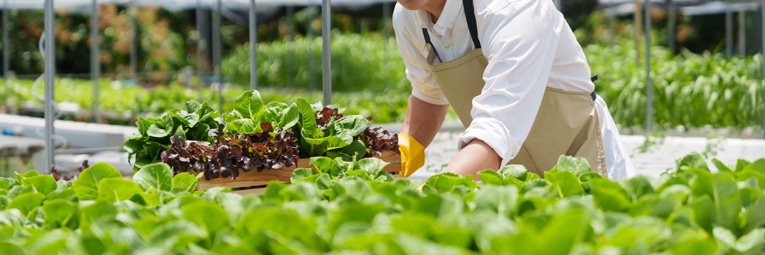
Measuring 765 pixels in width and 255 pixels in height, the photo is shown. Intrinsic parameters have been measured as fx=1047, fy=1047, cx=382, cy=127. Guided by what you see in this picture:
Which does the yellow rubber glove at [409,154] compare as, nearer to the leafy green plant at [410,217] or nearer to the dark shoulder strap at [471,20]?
→ the dark shoulder strap at [471,20]

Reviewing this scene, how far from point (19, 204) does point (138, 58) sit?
75.4ft

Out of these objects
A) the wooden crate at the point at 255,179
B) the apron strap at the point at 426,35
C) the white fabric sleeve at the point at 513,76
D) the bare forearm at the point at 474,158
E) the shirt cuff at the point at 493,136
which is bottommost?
the wooden crate at the point at 255,179

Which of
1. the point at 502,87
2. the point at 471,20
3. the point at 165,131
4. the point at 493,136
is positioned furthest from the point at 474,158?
the point at 165,131

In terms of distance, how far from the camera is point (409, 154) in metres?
2.55

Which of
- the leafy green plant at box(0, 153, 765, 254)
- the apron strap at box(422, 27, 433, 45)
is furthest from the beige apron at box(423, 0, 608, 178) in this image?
the leafy green plant at box(0, 153, 765, 254)

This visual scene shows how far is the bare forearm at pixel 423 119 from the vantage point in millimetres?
2773

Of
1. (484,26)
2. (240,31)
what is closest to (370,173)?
(484,26)

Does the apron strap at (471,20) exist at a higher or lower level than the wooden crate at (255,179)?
higher

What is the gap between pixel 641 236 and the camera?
3.38ft

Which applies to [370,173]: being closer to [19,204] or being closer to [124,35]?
[19,204]

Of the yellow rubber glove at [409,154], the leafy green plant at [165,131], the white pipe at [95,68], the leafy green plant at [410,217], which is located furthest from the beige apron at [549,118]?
the white pipe at [95,68]

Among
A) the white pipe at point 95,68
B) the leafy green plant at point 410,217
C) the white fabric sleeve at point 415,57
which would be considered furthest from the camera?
the white pipe at point 95,68

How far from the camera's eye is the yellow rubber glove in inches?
98.2

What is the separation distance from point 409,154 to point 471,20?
375 mm
